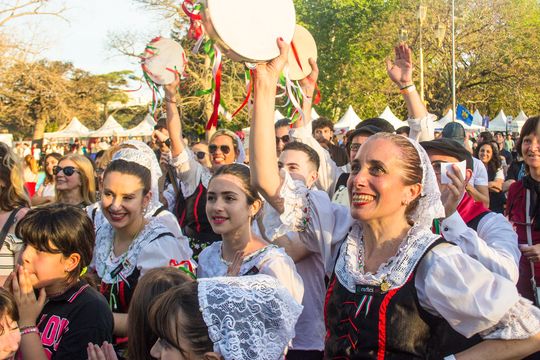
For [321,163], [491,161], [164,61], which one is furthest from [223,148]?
[491,161]

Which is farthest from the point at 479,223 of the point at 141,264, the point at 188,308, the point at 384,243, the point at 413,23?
the point at 413,23

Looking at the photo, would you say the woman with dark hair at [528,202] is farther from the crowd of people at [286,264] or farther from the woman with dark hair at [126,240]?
the woman with dark hair at [126,240]

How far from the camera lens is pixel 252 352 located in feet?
6.96

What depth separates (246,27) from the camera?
314cm

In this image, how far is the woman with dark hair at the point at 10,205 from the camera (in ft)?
13.9

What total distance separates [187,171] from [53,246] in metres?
2.85

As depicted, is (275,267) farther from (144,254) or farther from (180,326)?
(180,326)

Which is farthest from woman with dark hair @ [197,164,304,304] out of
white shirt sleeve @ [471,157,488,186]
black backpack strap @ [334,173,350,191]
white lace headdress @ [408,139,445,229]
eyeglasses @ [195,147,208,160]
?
eyeglasses @ [195,147,208,160]

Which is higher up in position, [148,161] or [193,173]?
[148,161]

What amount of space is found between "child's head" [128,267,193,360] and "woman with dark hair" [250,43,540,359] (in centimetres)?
64

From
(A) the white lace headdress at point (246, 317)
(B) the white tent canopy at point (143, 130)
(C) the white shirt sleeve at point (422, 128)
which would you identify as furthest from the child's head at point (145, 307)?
(B) the white tent canopy at point (143, 130)

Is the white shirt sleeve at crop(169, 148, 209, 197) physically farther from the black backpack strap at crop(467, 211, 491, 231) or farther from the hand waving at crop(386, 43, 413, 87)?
the black backpack strap at crop(467, 211, 491, 231)

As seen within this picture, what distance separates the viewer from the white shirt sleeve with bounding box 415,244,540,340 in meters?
2.46

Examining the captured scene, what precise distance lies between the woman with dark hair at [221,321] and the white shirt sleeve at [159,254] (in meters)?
1.39
